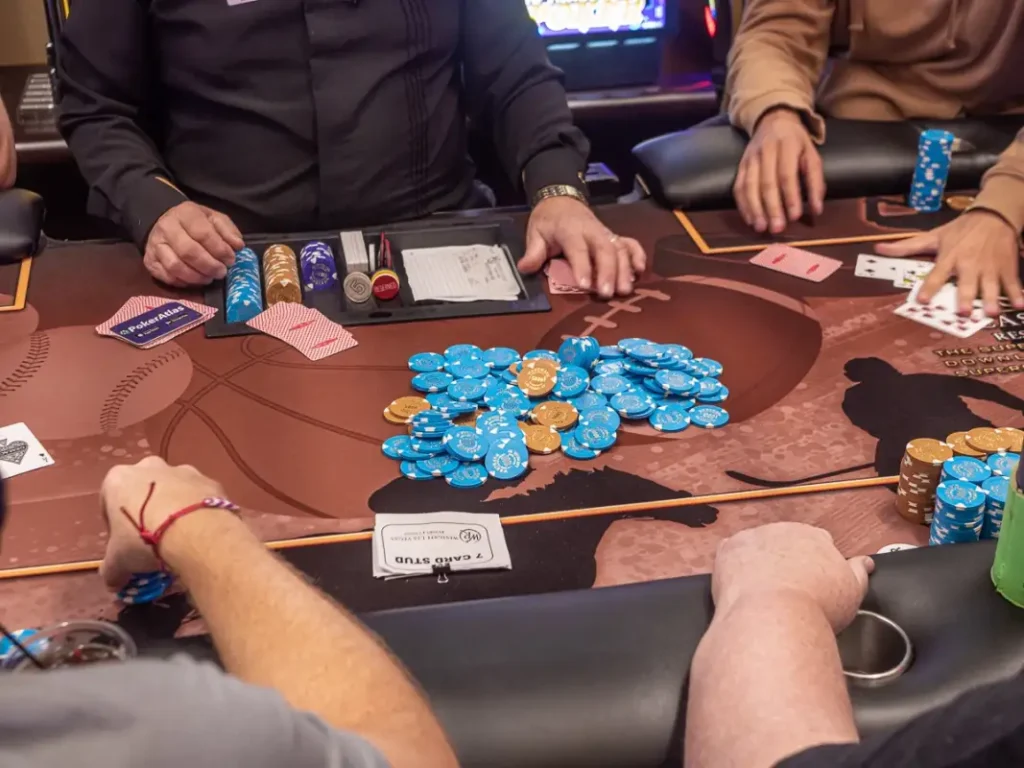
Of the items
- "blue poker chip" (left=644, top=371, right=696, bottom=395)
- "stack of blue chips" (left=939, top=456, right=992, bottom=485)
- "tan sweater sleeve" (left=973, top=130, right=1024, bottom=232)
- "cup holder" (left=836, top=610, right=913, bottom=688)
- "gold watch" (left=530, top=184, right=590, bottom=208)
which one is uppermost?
"tan sweater sleeve" (left=973, top=130, right=1024, bottom=232)

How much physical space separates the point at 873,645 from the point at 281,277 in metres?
1.10

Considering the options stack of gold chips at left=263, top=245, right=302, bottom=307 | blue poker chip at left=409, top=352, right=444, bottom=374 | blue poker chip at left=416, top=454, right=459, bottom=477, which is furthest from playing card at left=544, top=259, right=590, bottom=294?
blue poker chip at left=416, top=454, right=459, bottom=477

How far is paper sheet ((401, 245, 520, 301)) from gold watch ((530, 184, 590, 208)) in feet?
0.64

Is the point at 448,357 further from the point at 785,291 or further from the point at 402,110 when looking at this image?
the point at 402,110

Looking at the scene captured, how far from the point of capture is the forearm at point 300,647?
835mm

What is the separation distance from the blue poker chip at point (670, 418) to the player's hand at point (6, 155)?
1369 mm

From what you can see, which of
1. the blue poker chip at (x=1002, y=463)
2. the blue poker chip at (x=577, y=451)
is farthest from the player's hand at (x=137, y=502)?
the blue poker chip at (x=1002, y=463)

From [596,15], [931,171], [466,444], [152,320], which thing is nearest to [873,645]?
[466,444]

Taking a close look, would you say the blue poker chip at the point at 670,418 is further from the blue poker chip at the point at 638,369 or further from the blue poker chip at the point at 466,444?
the blue poker chip at the point at 466,444

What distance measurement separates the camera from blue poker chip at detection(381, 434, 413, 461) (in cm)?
135

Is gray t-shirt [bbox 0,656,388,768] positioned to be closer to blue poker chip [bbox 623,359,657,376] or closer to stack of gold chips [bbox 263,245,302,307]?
blue poker chip [bbox 623,359,657,376]

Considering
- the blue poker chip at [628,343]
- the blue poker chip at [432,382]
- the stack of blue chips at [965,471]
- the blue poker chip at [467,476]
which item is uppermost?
the stack of blue chips at [965,471]

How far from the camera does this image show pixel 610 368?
154 cm

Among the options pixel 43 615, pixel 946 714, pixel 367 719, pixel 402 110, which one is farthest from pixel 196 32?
pixel 946 714
